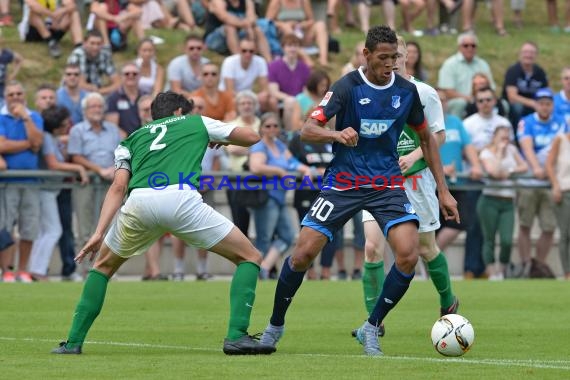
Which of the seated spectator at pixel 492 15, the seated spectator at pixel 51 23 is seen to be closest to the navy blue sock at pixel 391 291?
the seated spectator at pixel 51 23

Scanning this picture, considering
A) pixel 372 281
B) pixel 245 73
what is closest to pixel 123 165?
pixel 372 281

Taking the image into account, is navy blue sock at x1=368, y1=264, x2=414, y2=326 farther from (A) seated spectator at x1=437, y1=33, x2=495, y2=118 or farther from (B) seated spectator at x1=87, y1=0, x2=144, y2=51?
(B) seated spectator at x1=87, y1=0, x2=144, y2=51

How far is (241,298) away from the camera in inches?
378

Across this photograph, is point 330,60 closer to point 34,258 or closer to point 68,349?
point 34,258

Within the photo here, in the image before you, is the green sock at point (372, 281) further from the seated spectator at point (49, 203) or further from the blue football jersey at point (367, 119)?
the seated spectator at point (49, 203)

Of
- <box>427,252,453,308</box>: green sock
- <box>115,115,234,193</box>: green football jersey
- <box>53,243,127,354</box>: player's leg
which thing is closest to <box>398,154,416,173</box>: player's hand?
<box>427,252,453,308</box>: green sock

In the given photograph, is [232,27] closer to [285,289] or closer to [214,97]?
[214,97]

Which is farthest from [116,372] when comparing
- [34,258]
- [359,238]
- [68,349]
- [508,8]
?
[508,8]

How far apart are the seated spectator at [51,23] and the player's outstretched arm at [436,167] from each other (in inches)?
456

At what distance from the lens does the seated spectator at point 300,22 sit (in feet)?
74.3

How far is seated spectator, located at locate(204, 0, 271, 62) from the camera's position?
21.8 metres

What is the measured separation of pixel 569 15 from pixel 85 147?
510 inches

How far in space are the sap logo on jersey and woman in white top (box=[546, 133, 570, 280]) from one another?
32.5ft

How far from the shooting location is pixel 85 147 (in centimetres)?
1800
